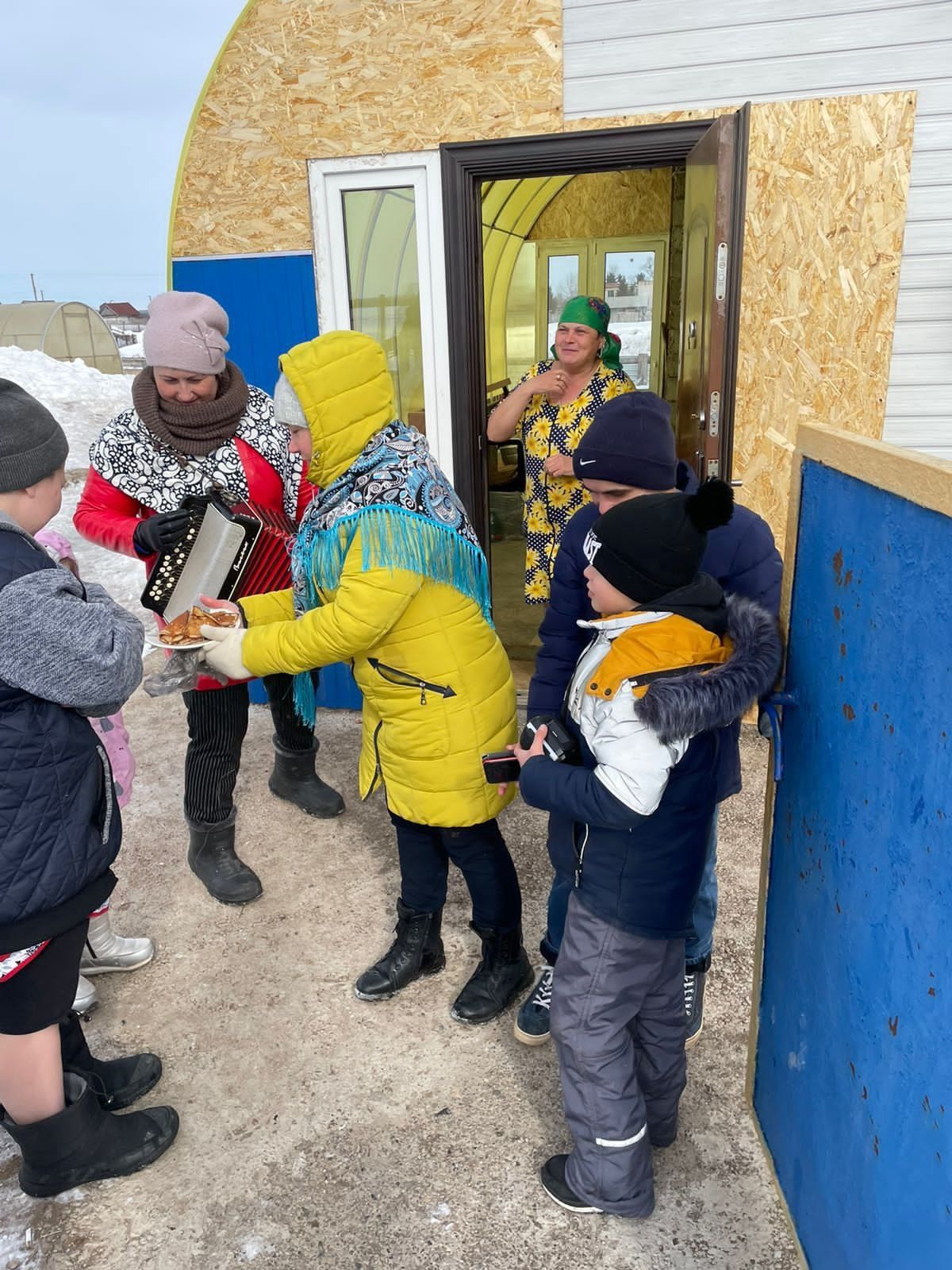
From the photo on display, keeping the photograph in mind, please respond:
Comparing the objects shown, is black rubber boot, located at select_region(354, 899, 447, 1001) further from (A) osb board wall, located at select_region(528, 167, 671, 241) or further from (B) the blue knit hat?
(A) osb board wall, located at select_region(528, 167, 671, 241)

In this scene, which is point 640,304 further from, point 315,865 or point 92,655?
point 92,655

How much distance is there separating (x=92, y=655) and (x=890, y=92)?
384 centimetres

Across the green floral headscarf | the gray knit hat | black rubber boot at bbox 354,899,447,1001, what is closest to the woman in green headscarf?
the green floral headscarf

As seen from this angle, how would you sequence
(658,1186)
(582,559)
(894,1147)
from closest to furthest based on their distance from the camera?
(894,1147)
(658,1186)
(582,559)

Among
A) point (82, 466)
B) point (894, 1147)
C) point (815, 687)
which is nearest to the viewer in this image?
point (894, 1147)

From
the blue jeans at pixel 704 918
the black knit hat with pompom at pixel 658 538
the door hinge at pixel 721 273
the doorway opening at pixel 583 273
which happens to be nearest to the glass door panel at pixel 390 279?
the doorway opening at pixel 583 273

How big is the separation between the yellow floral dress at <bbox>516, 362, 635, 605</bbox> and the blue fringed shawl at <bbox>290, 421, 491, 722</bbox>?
71.2 inches

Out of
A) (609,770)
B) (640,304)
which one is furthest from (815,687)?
(640,304)

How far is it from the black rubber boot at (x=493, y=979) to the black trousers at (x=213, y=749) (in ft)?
3.71

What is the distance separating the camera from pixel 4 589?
169 centimetres

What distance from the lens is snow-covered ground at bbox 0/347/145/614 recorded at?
7.62 metres

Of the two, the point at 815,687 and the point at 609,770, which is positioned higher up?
the point at 815,687

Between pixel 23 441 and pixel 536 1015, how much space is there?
2.02 meters

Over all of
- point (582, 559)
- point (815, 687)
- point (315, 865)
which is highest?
point (582, 559)
